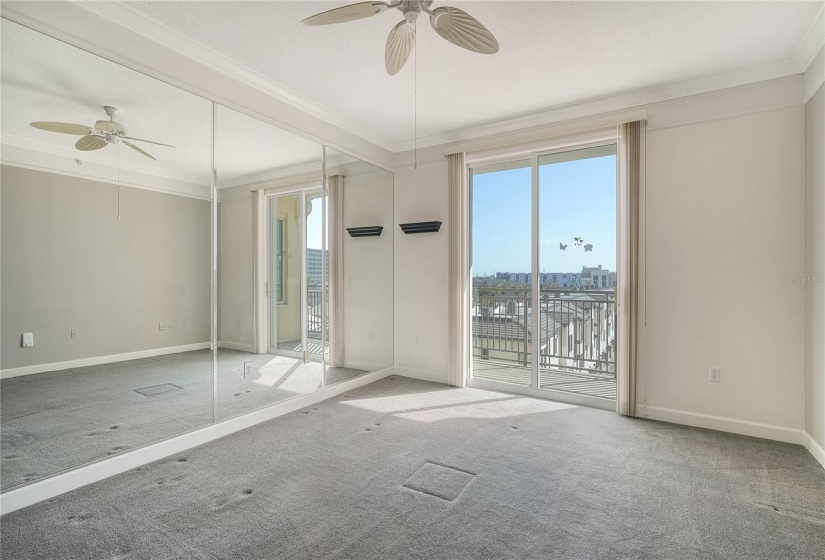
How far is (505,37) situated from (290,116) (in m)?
2.00

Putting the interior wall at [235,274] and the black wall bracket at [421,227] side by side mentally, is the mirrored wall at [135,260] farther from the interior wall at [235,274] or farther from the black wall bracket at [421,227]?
the black wall bracket at [421,227]

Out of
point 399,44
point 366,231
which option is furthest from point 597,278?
point 399,44

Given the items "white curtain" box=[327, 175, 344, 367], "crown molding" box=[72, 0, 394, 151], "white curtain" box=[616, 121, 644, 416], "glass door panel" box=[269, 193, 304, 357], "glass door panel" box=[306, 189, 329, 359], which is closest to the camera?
"crown molding" box=[72, 0, 394, 151]

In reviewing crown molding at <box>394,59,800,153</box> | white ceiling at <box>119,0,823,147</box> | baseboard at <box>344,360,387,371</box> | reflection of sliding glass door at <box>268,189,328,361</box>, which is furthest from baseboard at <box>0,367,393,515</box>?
crown molding at <box>394,59,800,153</box>

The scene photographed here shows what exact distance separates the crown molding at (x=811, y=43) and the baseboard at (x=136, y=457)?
15.5ft

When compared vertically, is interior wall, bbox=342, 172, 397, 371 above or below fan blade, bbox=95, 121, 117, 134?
below

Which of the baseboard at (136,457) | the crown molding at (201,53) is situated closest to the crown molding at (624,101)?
the crown molding at (201,53)

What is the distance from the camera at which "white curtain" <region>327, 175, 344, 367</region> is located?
4.28 metres

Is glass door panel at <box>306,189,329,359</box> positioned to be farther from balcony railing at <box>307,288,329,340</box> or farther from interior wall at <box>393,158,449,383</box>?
interior wall at <box>393,158,449,383</box>

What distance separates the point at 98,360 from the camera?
8.54 ft

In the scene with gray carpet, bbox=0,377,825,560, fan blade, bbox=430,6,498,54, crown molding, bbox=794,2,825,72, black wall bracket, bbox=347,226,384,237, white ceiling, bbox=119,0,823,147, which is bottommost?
gray carpet, bbox=0,377,825,560

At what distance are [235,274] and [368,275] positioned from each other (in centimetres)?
176

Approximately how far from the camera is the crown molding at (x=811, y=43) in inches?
96.3

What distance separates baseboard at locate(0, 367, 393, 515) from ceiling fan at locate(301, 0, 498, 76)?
280cm
